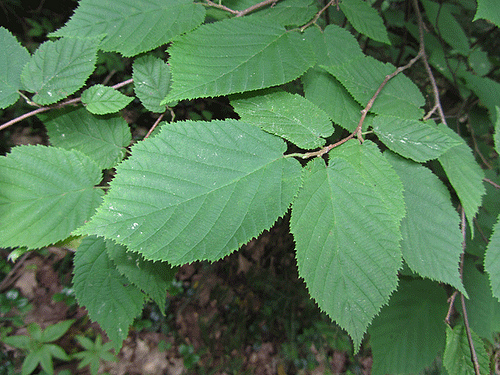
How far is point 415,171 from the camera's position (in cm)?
107

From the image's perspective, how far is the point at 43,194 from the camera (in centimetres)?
92

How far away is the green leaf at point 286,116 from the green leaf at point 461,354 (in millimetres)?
1091

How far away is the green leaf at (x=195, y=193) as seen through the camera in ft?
2.33

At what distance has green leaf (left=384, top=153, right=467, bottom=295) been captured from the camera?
99 centimetres

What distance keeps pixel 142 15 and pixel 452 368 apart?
1921 mm

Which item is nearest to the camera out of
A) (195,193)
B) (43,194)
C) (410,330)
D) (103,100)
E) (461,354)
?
(195,193)

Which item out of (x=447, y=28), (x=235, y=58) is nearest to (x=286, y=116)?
(x=235, y=58)

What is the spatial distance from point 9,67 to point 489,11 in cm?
177

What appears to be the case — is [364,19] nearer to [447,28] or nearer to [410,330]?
[447,28]

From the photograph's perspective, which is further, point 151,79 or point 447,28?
point 447,28

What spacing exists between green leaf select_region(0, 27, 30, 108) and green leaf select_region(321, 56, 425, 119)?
116cm

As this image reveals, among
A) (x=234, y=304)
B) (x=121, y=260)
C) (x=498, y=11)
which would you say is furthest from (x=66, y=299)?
(x=498, y=11)

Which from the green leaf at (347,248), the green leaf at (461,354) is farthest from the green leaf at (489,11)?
the green leaf at (461,354)

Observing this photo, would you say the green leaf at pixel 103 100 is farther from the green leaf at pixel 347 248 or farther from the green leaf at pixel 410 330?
the green leaf at pixel 410 330
